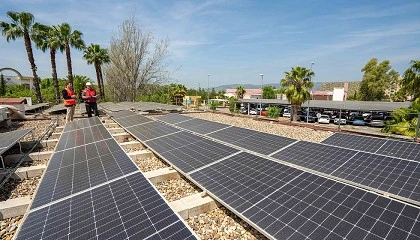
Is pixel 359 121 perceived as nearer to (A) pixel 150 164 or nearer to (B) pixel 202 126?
(B) pixel 202 126

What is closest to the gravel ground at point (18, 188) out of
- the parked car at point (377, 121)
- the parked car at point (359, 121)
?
the parked car at point (377, 121)

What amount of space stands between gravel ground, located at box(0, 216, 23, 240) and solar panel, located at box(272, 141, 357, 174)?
6105 mm

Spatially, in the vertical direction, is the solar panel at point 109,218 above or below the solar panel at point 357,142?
below

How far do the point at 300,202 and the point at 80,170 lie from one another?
5.05 metres

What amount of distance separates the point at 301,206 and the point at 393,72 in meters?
81.1

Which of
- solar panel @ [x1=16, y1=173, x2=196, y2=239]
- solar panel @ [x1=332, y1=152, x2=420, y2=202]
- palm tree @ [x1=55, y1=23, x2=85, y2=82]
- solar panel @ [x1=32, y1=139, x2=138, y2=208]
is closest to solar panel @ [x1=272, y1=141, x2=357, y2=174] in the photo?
solar panel @ [x1=332, y1=152, x2=420, y2=202]

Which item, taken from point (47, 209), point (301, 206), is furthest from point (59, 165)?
point (301, 206)

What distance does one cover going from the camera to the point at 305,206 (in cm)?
379

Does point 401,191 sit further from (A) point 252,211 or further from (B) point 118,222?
(B) point 118,222

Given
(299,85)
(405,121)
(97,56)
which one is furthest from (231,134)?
(97,56)

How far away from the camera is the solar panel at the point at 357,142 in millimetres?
7864

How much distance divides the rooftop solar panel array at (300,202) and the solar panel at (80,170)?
1.59 m

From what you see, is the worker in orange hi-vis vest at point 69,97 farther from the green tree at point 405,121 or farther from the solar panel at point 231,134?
the green tree at point 405,121

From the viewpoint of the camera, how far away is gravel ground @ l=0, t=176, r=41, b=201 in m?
5.89
